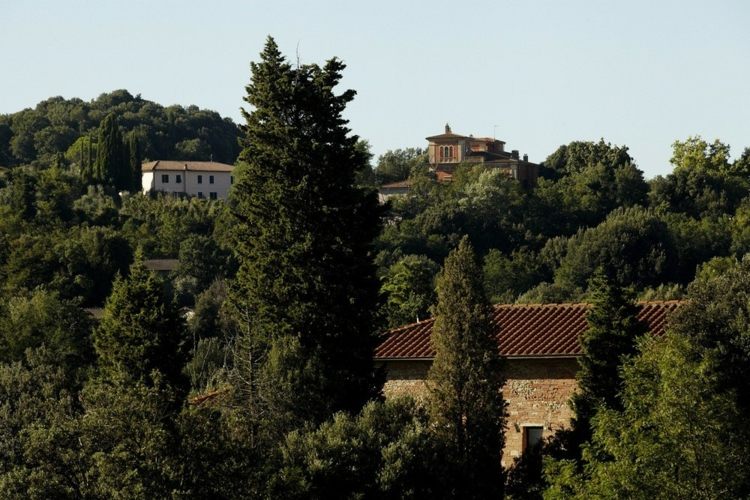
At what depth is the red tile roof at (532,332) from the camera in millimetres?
30891

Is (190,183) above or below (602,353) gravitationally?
above

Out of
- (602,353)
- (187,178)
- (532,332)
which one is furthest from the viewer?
(187,178)

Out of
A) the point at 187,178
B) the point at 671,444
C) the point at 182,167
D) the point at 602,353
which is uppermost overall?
the point at 182,167

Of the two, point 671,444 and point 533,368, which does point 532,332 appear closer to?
point 533,368

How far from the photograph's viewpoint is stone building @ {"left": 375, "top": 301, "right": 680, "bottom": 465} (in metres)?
30.8

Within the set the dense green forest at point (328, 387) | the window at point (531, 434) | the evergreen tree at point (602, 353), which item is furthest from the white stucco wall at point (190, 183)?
the evergreen tree at point (602, 353)

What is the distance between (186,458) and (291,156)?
8.64 metres

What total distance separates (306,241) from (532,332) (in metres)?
4.76

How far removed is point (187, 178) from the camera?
456 feet

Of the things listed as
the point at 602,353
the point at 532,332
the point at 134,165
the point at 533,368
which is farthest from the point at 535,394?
the point at 134,165

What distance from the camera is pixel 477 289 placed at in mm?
28953

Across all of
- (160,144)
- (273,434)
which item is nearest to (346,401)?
(273,434)

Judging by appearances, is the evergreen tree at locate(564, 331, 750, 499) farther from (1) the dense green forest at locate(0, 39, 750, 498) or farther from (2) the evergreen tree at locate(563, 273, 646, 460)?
(2) the evergreen tree at locate(563, 273, 646, 460)

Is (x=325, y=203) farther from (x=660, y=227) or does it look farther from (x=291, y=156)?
(x=660, y=227)
